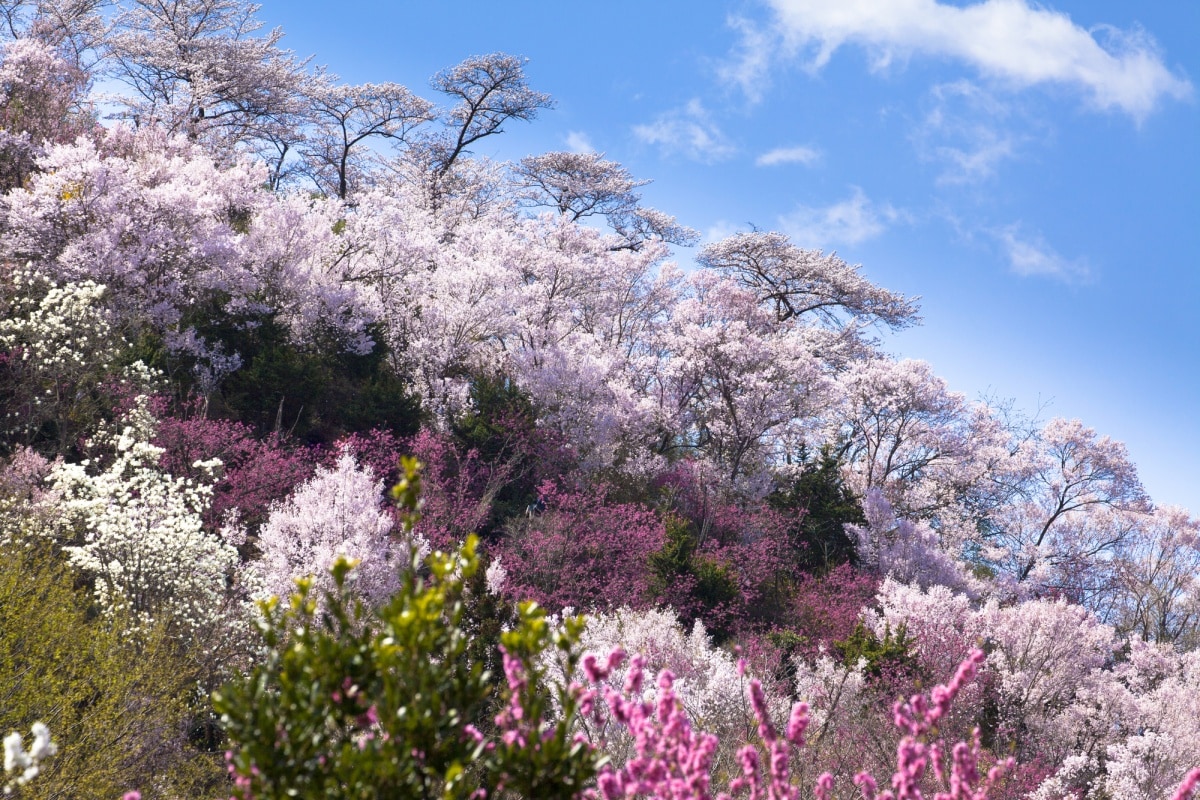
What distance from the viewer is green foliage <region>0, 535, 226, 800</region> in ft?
32.4

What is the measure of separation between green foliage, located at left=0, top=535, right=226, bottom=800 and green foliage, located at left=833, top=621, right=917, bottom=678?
46.1 ft

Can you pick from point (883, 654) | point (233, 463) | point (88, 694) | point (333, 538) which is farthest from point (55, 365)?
point (883, 654)

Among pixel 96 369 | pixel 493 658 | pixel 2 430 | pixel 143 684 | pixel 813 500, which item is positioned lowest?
pixel 143 684

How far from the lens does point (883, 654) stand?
805 inches

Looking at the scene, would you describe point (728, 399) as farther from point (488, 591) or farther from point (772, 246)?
point (488, 591)

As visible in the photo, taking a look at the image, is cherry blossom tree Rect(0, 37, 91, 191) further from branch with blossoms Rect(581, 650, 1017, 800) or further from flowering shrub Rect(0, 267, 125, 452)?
branch with blossoms Rect(581, 650, 1017, 800)

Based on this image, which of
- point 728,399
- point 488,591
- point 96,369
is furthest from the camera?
point 728,399

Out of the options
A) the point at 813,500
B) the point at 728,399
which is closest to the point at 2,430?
the point at 728,399

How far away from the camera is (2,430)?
17859 mm

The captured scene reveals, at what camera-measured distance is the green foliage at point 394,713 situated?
10.1 ft

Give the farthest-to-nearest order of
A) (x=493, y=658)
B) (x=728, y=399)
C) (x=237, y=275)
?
1. (x=728, y=399)
2. (x=237, y=275)
3. (x=493, y=658)

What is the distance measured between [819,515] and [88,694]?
74.3ft

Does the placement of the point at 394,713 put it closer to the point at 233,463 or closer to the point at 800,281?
the point at 233,463

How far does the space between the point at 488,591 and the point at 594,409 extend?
12.5 meters
